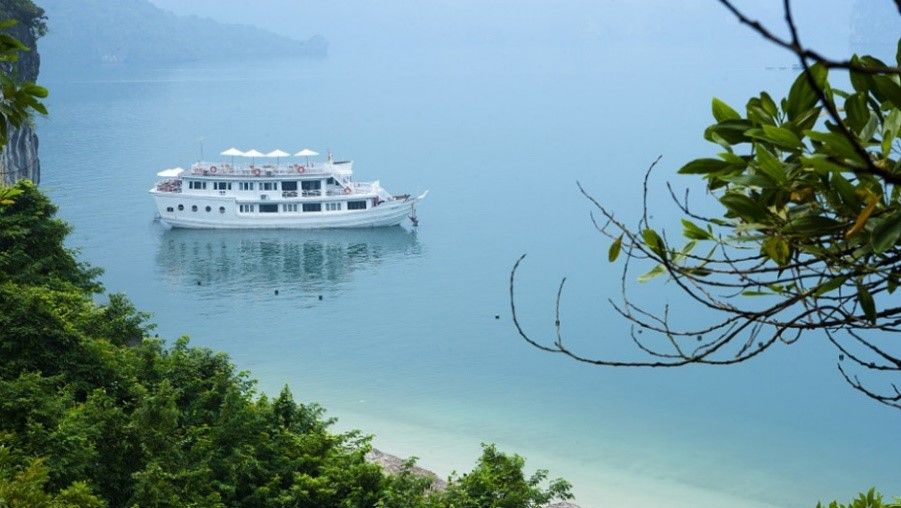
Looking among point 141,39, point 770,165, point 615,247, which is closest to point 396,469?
point 615,247

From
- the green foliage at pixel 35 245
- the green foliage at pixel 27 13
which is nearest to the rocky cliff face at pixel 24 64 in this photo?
the green foliage at pixel 27 13

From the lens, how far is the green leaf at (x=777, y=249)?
1.43 meters

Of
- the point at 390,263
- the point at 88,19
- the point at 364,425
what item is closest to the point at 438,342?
the point at 364,425

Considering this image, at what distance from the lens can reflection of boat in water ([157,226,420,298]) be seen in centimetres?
1956

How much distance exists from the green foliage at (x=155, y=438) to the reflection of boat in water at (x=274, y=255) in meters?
11.2

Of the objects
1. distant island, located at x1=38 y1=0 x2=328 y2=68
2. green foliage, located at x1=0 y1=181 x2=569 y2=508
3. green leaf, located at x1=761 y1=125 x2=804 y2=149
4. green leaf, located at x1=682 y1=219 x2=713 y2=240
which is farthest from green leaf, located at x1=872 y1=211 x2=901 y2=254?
distant island, located at x1=38 y1=0 x2=328 y2=68

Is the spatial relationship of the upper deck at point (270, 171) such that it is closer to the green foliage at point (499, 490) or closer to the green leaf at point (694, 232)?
the green foliage at point (499, 490)

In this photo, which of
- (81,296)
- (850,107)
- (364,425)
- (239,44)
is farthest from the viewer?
(239,44)

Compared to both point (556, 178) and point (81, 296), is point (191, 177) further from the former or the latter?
point (81, 296)

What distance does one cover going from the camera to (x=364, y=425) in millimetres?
12633

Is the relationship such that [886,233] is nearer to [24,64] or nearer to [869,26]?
[24,64]

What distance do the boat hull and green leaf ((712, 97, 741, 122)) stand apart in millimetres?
20967

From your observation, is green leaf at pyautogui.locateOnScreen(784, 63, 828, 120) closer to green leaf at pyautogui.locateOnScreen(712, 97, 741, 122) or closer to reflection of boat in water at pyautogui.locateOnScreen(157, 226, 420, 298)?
green leaf at pyautogui.locateOnScreen(712, 97, 741, 122)

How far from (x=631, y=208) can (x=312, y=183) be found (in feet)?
22.5
